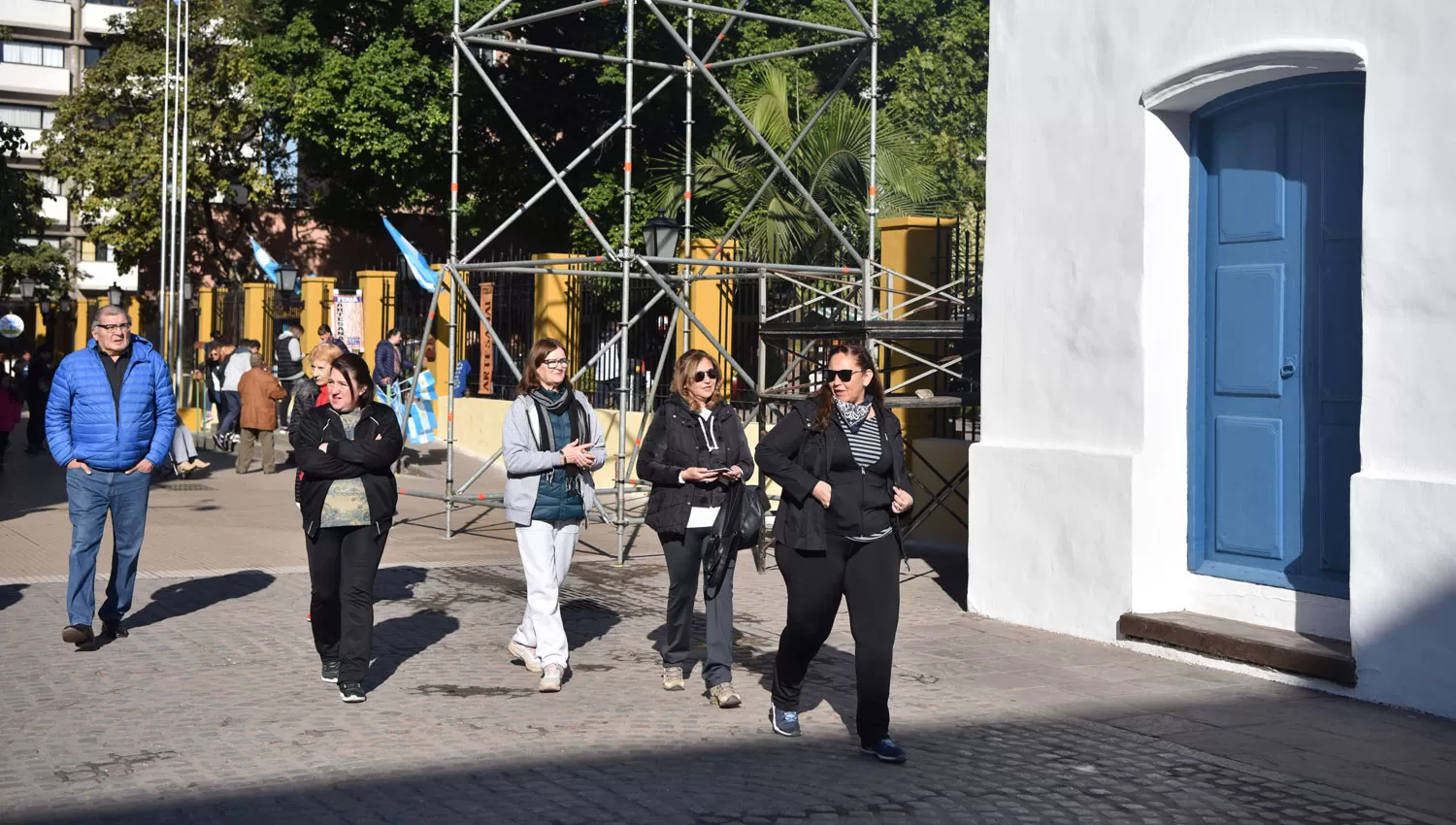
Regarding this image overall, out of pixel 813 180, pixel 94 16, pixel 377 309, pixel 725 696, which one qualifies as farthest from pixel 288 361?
pixel 94 16

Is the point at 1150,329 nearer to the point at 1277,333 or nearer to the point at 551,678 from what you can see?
the point at 1277,333

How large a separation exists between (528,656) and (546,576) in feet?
1.71

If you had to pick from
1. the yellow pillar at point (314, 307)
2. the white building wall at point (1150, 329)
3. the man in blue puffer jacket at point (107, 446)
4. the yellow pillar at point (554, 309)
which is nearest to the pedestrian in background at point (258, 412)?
the yellow pillar at point (554, 309)

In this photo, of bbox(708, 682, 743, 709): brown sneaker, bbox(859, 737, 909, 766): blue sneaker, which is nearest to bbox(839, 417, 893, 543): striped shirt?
bbox(859, 737, 909, 766): blue sneaker

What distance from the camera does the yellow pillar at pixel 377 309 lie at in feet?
85.8

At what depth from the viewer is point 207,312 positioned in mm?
34438

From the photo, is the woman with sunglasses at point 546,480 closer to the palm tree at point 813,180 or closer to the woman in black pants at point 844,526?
the woman in black pants at point 844,526

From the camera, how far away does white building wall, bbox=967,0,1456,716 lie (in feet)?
23.9

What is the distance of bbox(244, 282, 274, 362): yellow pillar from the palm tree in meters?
9.86

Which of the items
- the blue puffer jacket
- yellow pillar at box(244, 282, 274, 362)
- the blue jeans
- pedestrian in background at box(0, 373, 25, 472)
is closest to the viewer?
the blue jeans

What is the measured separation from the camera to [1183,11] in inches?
336

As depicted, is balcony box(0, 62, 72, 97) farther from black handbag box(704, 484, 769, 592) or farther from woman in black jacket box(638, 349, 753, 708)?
black handbag box(704, 484, 769, 592)

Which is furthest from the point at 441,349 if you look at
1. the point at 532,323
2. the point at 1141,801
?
the point at 1141,801

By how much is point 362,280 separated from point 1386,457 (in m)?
21.8
